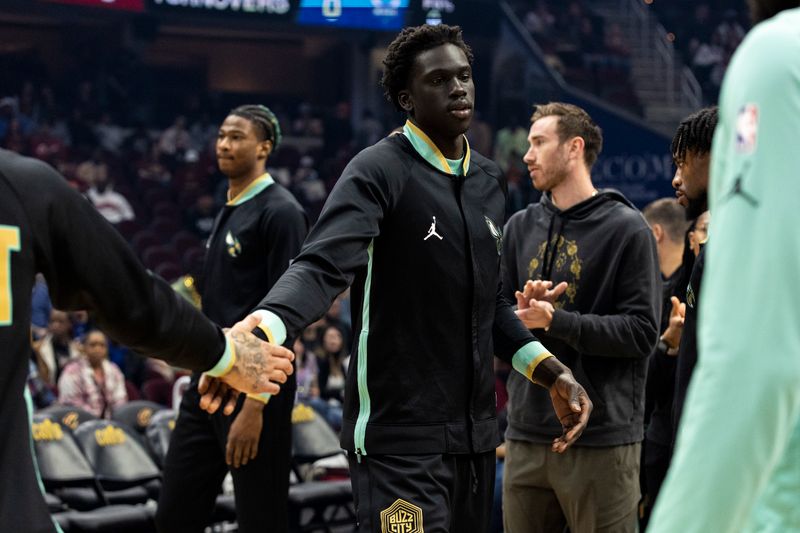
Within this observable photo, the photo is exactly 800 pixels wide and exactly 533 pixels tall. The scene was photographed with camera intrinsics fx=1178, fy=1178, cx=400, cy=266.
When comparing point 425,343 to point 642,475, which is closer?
point 425,343

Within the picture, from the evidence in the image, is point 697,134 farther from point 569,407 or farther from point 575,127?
point 569,407

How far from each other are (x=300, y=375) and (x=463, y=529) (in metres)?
7.69

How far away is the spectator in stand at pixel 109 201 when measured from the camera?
16766 mm

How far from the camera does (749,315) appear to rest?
1695mm

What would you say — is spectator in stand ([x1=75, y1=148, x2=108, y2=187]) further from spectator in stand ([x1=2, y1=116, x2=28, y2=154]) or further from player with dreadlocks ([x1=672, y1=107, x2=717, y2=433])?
player with dreadlocks ([x1=672, y1=107, x2=717, y2=433])

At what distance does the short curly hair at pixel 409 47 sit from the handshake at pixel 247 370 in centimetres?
115

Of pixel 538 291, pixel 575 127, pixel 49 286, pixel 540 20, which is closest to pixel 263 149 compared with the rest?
pixel 575 127

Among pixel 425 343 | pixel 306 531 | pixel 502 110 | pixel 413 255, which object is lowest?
pixel 306 531

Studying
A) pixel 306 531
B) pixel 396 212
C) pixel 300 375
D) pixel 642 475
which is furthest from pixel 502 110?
pixel 396 212

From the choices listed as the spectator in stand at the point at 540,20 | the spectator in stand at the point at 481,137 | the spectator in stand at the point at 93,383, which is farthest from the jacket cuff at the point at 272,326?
the spectator in stand at the point at 540,20

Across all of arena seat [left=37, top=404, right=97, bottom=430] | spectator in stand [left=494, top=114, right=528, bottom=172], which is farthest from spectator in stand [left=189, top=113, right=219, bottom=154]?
arena seat [left=37, top=404, right=97, bottom=430]

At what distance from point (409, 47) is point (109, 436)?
450cm

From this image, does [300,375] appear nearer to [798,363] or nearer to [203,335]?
[203,335]

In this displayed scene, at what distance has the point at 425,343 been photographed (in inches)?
150
